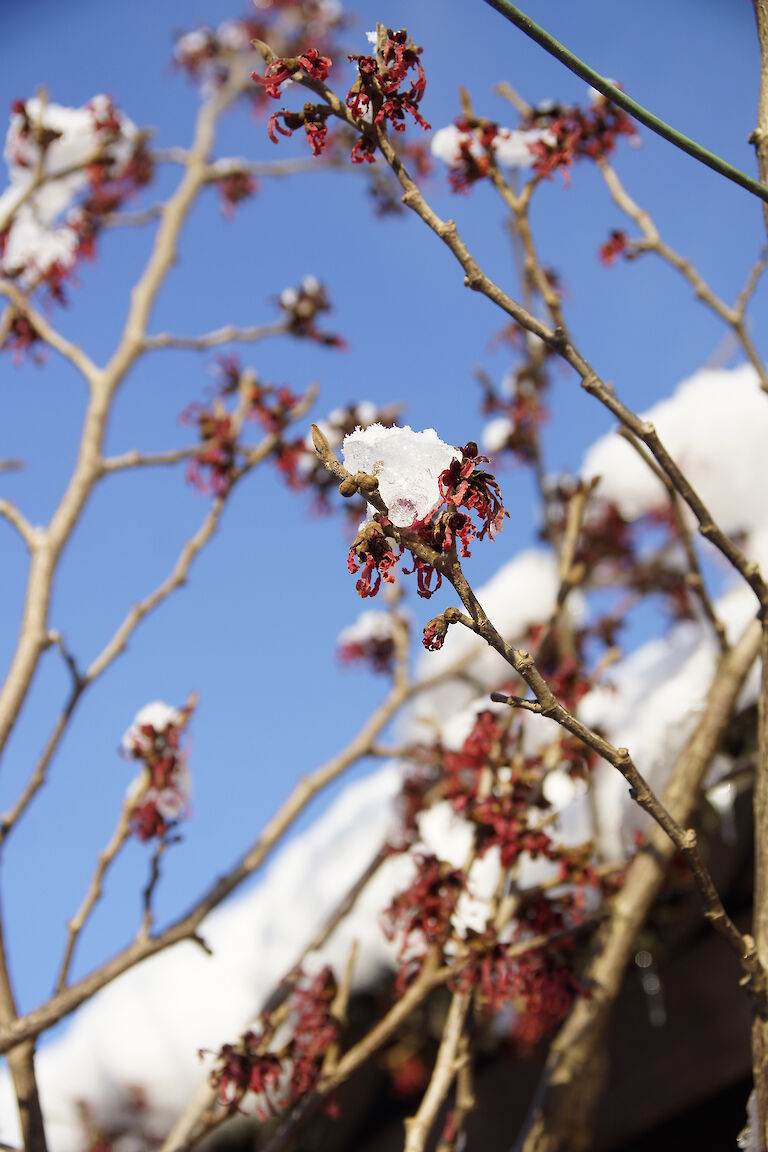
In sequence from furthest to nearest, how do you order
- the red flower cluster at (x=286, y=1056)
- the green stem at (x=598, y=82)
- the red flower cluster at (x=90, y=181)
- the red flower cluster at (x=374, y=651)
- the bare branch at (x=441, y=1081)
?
1. the red flower cluster at (x=374, y=651)
2. the red flower cluster at (x=90, y=181)
3. the red flower cluster at (x=286, y=1056)
4. the bare branch at (x=441, y=1081)
5. the green stem at (x=598, y=82)

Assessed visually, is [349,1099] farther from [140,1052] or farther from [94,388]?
[94,388]

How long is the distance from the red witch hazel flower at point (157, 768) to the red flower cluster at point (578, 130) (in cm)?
133

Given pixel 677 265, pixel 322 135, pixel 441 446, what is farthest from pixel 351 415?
pixel 441 446

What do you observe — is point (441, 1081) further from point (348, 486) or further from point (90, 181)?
point (90, 181)

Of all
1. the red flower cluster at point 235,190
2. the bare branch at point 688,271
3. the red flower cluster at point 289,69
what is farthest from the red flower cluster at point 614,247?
the red flower cluster at point 235,190

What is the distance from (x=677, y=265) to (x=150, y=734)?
150cm

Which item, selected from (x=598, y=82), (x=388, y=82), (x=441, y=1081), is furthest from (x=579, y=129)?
(x=441, y=1081)

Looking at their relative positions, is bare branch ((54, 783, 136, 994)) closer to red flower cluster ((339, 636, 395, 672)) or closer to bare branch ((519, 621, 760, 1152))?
bare branch ((519, 621, 760, 1152))

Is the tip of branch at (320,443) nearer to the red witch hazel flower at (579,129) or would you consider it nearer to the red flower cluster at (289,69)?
the red flower cluster at (289,69)

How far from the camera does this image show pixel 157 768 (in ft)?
6.79

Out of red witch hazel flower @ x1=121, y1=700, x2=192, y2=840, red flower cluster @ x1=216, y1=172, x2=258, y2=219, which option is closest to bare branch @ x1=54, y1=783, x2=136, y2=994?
red witch hazel flower @ x1=121, y1=700, x2=192, y2=840

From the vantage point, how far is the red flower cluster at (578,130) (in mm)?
1881

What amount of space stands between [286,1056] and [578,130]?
6.11 feet

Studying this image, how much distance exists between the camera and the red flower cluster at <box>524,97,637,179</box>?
Answer: 1.88m
